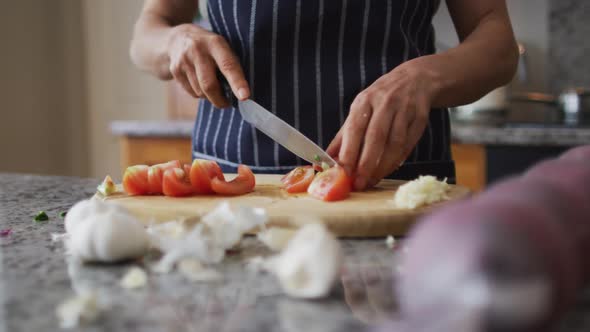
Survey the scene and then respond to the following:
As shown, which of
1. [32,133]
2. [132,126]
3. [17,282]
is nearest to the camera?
[17,282]

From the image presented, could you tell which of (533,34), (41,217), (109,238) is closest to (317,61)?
(41,217)

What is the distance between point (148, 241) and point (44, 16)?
3.47 m

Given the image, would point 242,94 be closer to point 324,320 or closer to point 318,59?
point 318,59

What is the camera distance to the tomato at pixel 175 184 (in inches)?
43.3

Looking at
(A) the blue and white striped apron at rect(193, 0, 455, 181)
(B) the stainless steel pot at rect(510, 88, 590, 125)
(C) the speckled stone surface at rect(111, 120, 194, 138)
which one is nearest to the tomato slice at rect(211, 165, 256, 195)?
(A) the blue and white striped apron at rect(193, 0, 455, 181)

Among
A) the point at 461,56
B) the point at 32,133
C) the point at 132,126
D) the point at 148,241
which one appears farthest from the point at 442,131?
the point at 32,133

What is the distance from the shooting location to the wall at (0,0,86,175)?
362cm

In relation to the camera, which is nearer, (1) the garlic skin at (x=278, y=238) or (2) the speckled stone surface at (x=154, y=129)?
(1) the garlic skin at (x=278, y=238)

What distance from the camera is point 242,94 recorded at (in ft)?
4.12

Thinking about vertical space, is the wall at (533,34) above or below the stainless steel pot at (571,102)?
above

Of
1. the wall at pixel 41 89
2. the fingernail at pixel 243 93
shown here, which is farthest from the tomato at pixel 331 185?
the wall at pixel 41 89

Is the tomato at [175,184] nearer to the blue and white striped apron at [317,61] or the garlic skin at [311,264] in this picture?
the blue and white striped apron at [317,61]

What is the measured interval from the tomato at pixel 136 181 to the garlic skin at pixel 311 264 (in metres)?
0.58

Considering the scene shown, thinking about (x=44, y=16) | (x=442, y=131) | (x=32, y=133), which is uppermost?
(x=44, y=16)
